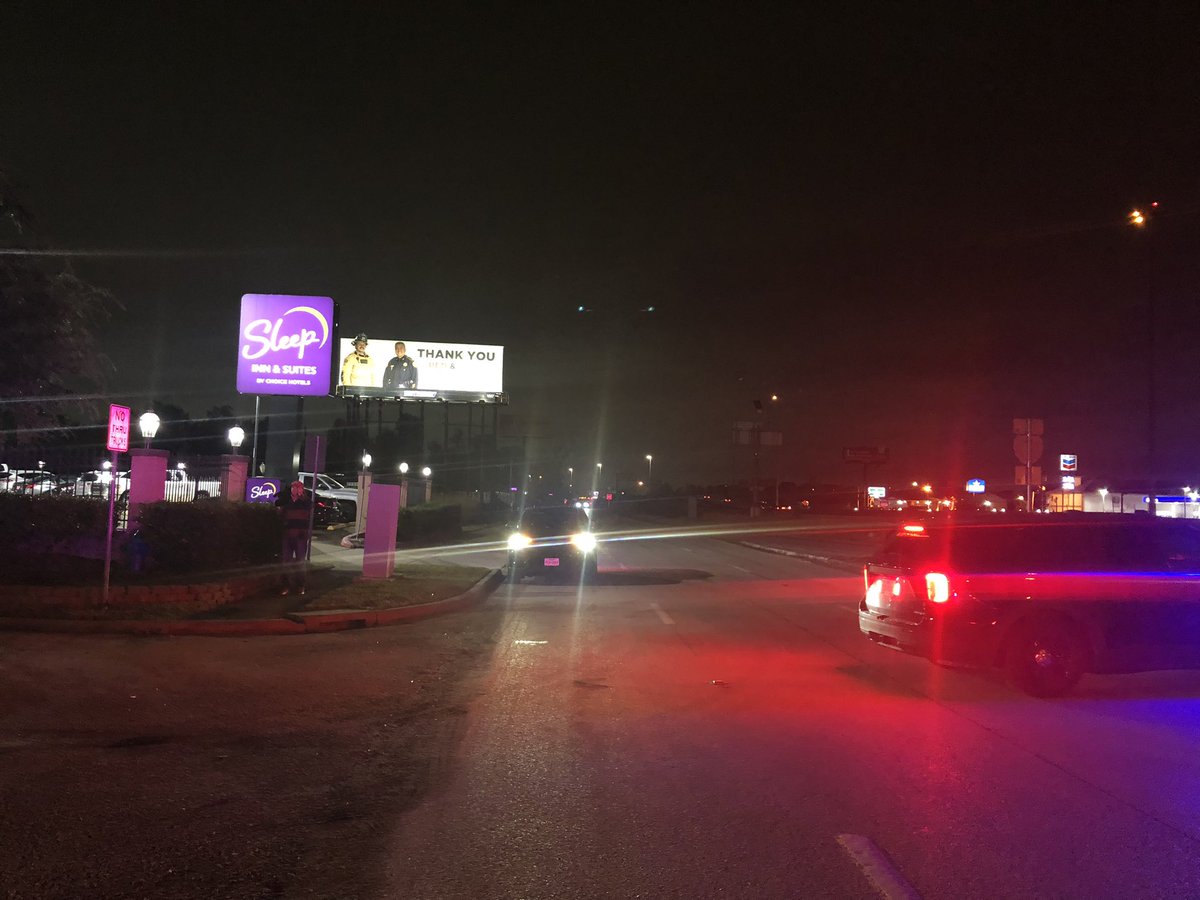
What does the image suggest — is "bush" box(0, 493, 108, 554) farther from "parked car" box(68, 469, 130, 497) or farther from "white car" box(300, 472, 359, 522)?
"white car" box(300, 472, 359, 522)

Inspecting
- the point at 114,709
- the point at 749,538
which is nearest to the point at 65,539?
the point at 114,709

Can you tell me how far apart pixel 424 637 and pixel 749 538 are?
30.2 metres

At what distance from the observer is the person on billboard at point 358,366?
147 ft

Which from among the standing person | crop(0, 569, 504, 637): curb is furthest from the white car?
crop(0, 569, 504, 637): curb

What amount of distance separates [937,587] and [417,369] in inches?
1511

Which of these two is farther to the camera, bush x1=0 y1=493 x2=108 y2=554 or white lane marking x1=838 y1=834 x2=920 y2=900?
bush x1=0 y1=493 x2=108 y2=554

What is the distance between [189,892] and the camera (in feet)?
14.2

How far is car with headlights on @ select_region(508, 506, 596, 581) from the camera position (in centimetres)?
2034

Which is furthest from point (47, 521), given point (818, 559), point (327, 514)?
point (327, 514)

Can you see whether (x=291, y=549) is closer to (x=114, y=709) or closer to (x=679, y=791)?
(x=114, y=709)

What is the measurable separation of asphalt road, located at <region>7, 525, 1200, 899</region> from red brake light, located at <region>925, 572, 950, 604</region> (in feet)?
3.23

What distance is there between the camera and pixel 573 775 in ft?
20.7

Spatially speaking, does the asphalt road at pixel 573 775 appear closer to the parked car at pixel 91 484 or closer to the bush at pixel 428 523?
the parked car at pixel 91 484

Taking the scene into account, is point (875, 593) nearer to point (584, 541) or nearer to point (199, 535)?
point (199, 535)
